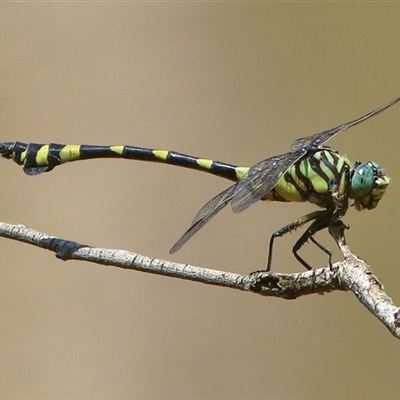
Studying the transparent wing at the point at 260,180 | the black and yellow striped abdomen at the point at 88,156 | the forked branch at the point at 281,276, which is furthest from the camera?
the black and yellow striped abdomen at the point at 88,156

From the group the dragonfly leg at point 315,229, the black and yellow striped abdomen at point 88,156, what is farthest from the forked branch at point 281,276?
the black and yellow striped abdomen at point 88,156

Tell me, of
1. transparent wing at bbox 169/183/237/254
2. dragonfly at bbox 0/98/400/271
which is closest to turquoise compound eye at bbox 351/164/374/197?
dragonfly at bbox 0/98/400/271

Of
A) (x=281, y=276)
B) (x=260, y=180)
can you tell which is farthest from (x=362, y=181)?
(x=281, y=276)

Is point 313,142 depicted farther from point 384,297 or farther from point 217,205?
point 384,297

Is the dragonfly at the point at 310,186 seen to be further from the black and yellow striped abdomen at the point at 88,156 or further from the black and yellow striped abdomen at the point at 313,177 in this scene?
the black and yellow striped abdomen at the point at 88,156

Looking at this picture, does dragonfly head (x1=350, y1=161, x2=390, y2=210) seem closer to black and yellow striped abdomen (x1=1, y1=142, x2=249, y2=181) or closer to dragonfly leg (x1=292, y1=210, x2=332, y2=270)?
dragonfly leg (x1=292, y1=210, x2=332, y2=270)

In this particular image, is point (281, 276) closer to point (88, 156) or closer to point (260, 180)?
point (260, 180)

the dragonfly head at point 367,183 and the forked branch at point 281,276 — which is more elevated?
the dragonfly head at point 367,183
